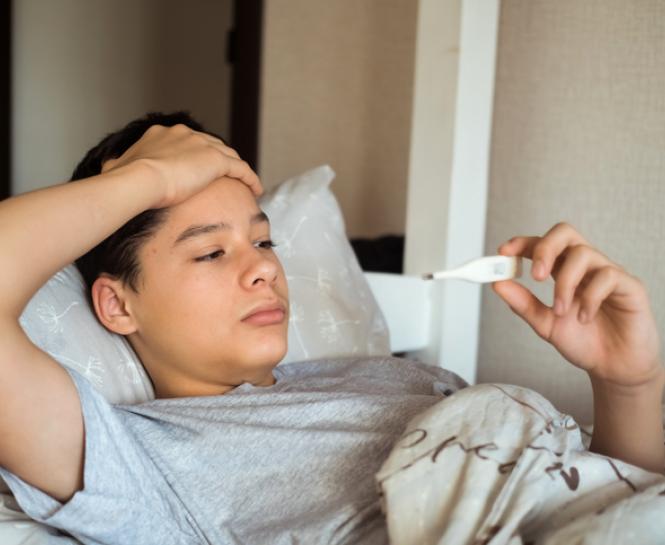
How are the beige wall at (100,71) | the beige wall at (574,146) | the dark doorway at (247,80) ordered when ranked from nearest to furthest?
the beige wall at (574,146)
the dark doorway at (247,80)
the beige wall at (100,71)

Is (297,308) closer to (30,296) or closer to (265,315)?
(265,315)

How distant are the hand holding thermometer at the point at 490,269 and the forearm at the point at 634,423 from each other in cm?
15

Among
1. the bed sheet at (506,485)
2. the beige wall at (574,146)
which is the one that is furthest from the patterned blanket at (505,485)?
the beige wall at (574,146)

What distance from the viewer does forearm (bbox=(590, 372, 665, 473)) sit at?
913 mm

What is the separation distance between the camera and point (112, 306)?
1116 millimetres

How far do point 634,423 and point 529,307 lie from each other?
160 millimetres

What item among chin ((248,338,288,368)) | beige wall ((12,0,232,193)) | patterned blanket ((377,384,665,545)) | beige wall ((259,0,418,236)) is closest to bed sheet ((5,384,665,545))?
patterned blanket ((377,384,665,545))

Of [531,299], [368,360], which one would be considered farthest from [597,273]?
[368,360]

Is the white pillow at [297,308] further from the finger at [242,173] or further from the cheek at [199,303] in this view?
the finger at [242,173]

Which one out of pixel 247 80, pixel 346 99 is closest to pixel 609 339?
pixel 346 99

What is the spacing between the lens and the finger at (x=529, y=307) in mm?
922

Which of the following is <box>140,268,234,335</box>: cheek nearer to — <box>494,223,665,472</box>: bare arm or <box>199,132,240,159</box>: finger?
<box>199,132,240,159</box>: finger

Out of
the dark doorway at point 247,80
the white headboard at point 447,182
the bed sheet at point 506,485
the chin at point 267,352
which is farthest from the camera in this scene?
the dark doorway at point 247,80

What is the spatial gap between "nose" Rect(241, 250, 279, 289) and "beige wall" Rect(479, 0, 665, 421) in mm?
478
